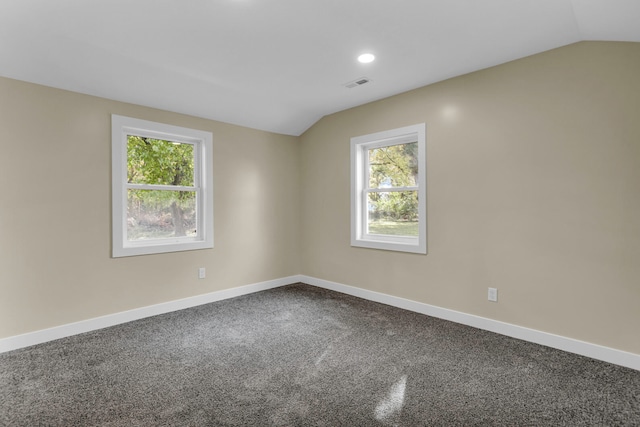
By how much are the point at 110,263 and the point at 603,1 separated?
14.5 feet

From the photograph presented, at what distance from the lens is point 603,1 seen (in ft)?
6.55

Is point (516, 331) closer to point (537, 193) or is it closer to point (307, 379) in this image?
point (537, 193)

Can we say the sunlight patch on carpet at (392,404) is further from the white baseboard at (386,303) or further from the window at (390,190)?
the window at (390,190)

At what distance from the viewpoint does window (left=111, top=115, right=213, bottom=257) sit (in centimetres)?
338

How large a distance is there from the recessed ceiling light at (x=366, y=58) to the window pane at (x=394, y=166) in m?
1.22

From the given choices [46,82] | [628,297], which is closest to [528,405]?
[628,297]

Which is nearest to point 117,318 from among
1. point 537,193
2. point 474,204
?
point 474,204

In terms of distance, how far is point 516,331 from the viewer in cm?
294

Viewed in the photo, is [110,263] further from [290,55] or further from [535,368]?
[535,368]

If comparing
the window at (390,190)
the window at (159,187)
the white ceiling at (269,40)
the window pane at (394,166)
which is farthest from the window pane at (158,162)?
the window pane at (394,166)

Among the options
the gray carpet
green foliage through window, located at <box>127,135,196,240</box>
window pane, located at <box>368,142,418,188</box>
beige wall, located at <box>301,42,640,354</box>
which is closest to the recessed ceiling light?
beige wall, located at <box>301,42,640,354</box>

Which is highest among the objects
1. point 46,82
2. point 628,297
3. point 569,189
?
point 46,82

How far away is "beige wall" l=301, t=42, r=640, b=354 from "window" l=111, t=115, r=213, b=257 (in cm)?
230

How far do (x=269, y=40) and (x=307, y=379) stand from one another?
8.34 ft
